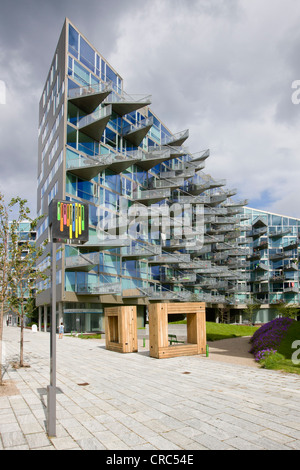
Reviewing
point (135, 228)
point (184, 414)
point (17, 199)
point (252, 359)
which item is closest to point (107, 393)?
point (184, 414)

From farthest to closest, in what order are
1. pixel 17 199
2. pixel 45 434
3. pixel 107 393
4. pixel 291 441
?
pixel 17 199
pixel 107 393
pixel 45 434
pixel 291 441

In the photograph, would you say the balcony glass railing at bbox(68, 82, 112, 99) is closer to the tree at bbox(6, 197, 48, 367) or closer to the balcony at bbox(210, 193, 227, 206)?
the tree at bbox(6, 197, 48, 367)

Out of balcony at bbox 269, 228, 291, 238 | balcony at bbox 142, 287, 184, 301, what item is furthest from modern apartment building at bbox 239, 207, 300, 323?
balcony at bbox 142, 287, 184, 301

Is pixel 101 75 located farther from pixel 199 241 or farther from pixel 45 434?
pixel 45 434

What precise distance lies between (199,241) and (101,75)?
31.1m

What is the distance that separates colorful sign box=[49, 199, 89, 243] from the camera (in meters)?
7.02

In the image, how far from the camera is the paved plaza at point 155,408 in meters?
6.13

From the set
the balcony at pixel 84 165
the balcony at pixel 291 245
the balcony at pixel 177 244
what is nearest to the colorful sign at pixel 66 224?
the balcony at pixel 84 165

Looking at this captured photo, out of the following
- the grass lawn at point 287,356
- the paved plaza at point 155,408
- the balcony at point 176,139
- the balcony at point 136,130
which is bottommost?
the grass lawn at point 287,356

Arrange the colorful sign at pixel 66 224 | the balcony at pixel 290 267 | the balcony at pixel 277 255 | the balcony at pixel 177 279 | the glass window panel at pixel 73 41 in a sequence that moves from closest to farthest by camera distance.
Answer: the colorful sign at pixel 66 224 → the glass window panel at pixel 73 41 → the balcony at pixel 177 279 → the balcony at pixel 290 267 → the balcony at pixel 277 255

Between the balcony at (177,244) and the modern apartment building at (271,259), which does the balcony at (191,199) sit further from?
the modern apartment building at (271,259)

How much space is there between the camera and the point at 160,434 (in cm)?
644

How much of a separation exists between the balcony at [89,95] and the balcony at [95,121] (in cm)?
112

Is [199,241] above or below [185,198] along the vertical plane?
below
